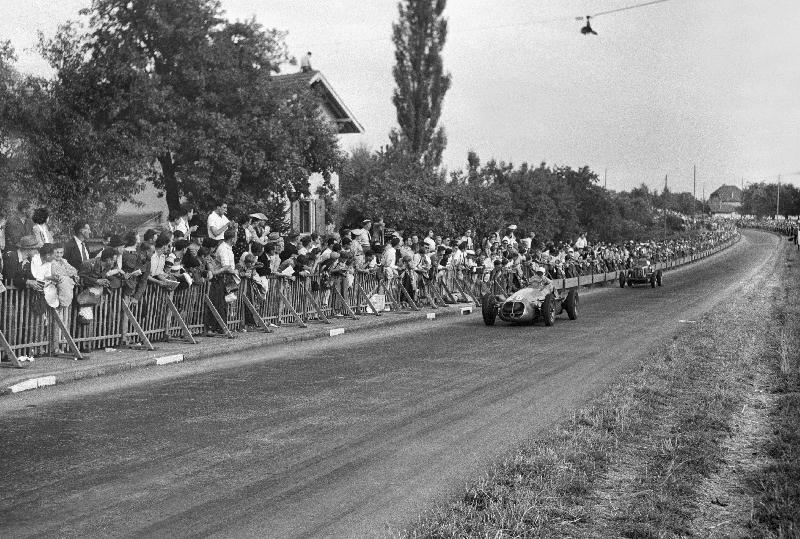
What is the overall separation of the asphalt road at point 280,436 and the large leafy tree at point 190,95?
12.7 metres

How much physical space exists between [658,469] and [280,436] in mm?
3467

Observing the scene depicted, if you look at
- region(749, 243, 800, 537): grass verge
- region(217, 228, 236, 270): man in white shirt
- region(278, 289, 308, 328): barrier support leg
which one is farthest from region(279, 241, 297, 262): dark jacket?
region(749, 243, 800, 537): grass verge

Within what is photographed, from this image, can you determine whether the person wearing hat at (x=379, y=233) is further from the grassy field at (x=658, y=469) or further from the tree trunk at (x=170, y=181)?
the grassy field at (x=658, y=469)

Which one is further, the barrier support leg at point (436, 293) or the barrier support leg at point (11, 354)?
the barrier support leg at point (436, 293)

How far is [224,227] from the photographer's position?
55.3ft

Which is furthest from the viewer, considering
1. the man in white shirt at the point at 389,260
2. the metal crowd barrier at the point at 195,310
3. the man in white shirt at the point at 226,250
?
the man in white shirt at the point at 389,260

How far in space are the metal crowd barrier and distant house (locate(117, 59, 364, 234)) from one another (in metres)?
12.8

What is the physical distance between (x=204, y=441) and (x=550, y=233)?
161ft

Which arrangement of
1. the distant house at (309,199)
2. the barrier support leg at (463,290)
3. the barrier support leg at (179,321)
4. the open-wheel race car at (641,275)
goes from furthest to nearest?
1. the open-wheel race car at (641,275)
2. the distant house at (309,199)
3. the barrier support leg at (463,290)
4. the barrier support leg at (179,321)

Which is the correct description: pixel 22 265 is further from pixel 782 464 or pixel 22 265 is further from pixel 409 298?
pixel 409 298

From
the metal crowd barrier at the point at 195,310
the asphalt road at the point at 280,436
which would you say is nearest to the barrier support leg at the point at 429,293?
the metal crowd barrier at the point at 195,310

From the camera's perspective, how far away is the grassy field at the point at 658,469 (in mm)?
5688

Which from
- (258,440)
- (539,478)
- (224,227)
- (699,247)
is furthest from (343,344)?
(699,247)

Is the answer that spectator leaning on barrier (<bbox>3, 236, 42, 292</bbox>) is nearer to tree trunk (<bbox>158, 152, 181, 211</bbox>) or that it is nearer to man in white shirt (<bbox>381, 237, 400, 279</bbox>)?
man in white shirt (<bbox>381, 237, 400, 279</bbox>)
